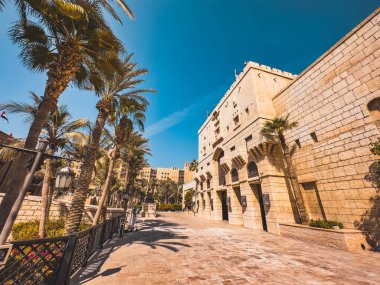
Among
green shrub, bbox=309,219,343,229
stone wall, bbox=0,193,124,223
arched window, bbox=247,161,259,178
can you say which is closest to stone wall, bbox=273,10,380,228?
green shrub, bbox=309,219,343,229

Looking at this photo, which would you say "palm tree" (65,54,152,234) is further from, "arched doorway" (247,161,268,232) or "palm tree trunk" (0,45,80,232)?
"arched doorway" (247,161,268,232)

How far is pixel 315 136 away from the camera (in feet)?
38.6

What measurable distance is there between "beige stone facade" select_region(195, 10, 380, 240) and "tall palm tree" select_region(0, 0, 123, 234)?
12282 millimetres

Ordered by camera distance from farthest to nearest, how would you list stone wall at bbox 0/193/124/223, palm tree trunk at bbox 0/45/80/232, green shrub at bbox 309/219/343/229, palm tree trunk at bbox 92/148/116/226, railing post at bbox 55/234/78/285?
stone wall at bbox 0/193/124/223 < palm tree trunk at bbox 92/148/116/226 < green shrub at bbox 309/219/343/229 < palm tree trunk at bbox 0/45/80/232 < railing post at bbox 55/234/78/285

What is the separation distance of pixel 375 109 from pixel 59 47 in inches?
589

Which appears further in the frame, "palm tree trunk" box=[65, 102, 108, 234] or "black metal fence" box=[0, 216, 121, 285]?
"palm tree trunk" box=[65, 102, 108, 234]

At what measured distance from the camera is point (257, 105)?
50.0 ft

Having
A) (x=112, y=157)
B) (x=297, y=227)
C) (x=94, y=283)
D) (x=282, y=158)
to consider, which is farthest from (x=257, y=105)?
(x=94, y=283)

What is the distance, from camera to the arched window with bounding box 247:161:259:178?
584 inches

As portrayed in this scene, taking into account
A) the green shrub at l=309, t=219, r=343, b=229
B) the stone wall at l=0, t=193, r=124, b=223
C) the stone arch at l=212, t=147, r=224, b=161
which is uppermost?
the stone arch at l=212, t=147, r=224, b=161

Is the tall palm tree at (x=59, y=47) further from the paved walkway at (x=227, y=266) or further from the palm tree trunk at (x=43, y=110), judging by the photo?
the paved walkway at (x=227, y=266)

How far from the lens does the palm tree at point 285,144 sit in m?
11.0

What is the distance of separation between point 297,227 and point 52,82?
14.4m

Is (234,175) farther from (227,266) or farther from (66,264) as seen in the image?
(66,264)
